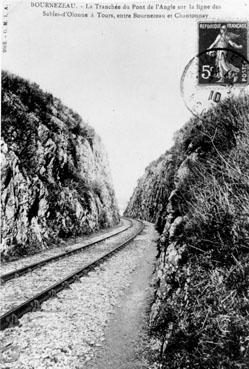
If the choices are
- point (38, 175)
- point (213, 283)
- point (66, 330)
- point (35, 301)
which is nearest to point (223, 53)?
point (213, 283)

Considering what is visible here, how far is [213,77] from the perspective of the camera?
6348mm

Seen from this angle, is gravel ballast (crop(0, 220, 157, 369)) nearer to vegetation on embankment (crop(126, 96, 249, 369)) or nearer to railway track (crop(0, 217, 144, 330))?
railway track (crop(0, 217, 144, 330))

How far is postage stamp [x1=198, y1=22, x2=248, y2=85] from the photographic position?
246 inches

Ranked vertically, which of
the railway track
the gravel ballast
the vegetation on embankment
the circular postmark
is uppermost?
the circular postmark

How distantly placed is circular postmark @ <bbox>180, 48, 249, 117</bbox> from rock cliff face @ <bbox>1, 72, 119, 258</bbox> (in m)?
7.63

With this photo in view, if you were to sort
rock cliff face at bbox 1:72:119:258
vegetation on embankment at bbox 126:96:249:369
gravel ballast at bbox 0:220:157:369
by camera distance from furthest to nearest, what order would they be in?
1. rock cliff face at bbox 1:72:119:258
2. gravel ballast at bbox 0:220:157:369
3. vegetation on embankment at bbox 126:96:249:369

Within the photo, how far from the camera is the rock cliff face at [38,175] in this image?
11500 millimetres

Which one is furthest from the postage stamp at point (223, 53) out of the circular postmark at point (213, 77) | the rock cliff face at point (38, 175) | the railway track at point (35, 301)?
the rock cliff face at point (38, 175)

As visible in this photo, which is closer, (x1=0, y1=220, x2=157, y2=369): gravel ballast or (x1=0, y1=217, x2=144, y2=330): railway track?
(x1=0, y1=220, x2=157, y2=369): gravel ballast

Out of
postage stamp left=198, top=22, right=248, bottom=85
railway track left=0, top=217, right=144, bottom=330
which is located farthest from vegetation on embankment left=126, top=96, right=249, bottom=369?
railway track left=0, top=217, right=144, bottom=330

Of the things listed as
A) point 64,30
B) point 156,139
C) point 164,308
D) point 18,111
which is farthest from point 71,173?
point 164,308

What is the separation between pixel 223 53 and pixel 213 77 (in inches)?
20.4

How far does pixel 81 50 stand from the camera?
749 centimetres

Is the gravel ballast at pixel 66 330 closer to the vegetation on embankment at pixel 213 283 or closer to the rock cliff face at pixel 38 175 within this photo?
the vegetation on embankment at pixel 213 283
